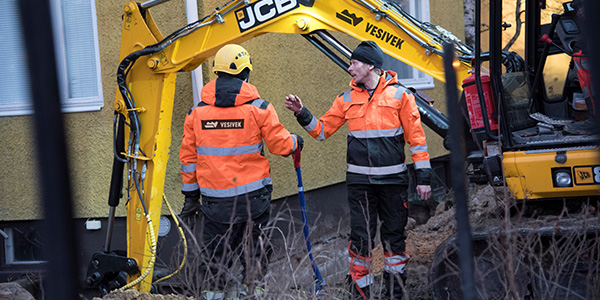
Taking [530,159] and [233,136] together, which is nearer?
[530,159]

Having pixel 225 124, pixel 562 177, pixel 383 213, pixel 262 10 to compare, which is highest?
pixel 262 10

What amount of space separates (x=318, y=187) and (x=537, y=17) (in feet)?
10.9

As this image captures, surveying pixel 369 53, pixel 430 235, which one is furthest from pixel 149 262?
pixel 430 235

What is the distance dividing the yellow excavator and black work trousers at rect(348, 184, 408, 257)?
0.61 m

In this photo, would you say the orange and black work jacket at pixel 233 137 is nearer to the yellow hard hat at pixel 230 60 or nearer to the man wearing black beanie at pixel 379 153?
the yellow hard hat at pixel 230 60

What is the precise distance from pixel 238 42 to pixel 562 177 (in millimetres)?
2584

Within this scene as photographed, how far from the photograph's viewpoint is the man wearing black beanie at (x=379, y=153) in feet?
16.5

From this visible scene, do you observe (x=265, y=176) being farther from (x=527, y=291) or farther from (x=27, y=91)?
(x=27, y=91)

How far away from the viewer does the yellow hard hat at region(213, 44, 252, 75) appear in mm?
4910

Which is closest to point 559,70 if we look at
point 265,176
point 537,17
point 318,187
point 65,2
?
point 537,17

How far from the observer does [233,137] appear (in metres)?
4.86

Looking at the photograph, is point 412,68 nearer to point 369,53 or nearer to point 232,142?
point 369,53

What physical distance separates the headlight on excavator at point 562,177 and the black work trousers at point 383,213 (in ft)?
3.93

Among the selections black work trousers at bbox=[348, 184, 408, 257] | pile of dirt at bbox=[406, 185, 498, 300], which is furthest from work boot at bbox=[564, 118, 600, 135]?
black work trousers at bbox=[348, 184, 408, 257]
